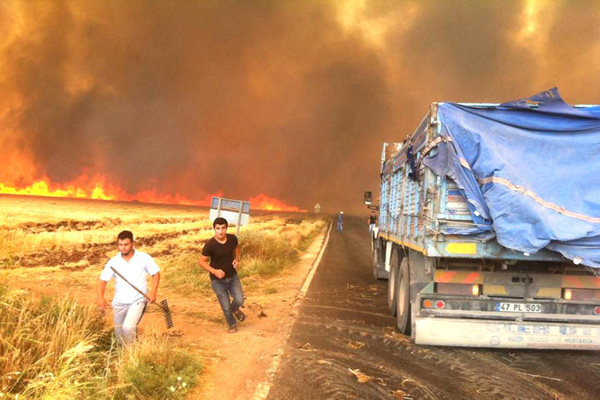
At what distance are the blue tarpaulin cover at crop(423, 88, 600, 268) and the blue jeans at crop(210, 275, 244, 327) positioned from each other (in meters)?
3.52

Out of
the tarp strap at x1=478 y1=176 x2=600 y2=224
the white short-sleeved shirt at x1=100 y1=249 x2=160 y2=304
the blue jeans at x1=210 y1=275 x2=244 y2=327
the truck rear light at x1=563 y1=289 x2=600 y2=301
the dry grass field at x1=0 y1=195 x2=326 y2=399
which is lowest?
the dry grass field at x1=0 y1=195 x2=326 y2=399

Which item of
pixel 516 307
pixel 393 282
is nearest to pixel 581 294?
pixel 516 307

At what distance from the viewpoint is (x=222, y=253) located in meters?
6.58

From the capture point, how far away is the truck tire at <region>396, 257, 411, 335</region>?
21.2 feet

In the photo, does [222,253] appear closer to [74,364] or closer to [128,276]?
[128,276]

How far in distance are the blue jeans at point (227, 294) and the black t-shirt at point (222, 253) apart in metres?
0.10

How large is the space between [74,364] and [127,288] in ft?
3.67

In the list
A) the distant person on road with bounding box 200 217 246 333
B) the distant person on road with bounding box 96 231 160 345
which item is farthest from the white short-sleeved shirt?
the distant person on road with bounding box 200 217 246 333

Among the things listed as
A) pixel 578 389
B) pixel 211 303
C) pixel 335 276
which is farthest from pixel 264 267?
pixel 578 389

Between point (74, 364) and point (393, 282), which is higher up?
point (393, 282)

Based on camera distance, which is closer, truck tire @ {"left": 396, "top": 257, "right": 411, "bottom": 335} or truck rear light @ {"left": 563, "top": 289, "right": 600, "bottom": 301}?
truck rear light @ {"left": 563, "top": 289, "right": 600, "bottom": 301}

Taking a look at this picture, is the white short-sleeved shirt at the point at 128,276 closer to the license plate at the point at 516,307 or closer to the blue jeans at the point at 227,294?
the blue jeans at the point at 227,294

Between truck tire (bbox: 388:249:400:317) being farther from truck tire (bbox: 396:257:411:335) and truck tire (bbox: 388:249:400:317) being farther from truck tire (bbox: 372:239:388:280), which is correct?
truck tire (bbox: 372:239:388:280)

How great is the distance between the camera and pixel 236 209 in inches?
476
